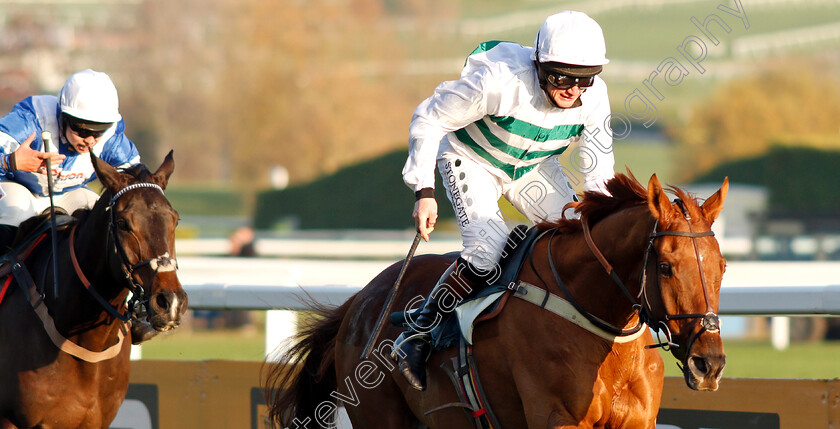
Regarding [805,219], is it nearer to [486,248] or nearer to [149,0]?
[486,248]

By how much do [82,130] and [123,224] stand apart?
2.43 ft

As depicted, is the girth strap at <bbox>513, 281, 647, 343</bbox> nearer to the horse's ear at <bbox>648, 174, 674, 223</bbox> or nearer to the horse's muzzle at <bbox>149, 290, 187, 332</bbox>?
the horse's ear at <bbox>648, 174, 674, 223</bbox>

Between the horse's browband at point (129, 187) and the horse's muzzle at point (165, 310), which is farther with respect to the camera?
the horse's browband at point (129, 187)

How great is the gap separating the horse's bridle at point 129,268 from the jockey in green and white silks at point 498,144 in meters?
1.07

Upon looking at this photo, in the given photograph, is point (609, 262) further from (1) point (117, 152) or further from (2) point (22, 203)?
(2) point (22, 203)

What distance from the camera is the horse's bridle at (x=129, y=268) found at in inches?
170

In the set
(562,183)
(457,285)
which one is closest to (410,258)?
(457,285)

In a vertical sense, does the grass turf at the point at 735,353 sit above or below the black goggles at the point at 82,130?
below

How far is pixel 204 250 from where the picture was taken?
20.4 metres

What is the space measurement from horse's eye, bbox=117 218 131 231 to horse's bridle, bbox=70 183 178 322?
0.03 meters

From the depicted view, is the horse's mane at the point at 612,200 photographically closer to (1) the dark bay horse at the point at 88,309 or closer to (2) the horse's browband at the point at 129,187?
(1) the dark bay horse at the point at 88,309

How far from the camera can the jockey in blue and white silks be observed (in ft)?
15.8

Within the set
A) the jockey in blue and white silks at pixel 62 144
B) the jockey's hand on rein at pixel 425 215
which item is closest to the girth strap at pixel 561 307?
the jockey's hand on rein at pixel 425 215

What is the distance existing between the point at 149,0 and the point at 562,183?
9008cm
